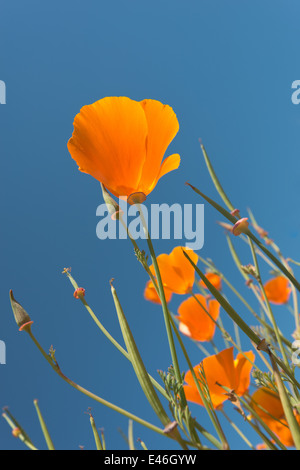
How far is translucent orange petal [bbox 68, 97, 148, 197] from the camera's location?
21.8 inches

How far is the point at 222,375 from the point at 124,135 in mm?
465

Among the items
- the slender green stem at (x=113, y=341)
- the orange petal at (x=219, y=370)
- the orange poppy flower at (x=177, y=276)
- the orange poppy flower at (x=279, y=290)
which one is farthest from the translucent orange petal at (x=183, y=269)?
the orange poppy flower at (x=279, y=290)

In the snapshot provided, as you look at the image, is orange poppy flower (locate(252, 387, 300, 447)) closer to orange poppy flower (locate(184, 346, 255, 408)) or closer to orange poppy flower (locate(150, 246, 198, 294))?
orange poppy flower (locate(184, 346, 255, 408))

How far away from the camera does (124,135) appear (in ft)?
1.84

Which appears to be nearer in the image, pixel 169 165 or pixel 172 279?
pixel 169 165

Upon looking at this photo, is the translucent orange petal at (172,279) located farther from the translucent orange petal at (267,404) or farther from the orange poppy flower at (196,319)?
the translucent orange petal at (267,404)

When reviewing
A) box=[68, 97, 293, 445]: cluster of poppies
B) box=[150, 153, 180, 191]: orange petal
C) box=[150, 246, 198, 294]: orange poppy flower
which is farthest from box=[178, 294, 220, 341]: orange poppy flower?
box=[150, 153, 180, 191]: orange petal

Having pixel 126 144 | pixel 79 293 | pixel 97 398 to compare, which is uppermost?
pixel 126 144

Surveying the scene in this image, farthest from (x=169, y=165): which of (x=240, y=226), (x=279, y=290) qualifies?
(x=279, y=290)

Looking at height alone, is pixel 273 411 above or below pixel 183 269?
below

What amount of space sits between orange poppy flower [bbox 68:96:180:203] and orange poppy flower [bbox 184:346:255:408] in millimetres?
336

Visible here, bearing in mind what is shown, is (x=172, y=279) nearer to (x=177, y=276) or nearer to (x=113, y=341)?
(x=177, y=276)
